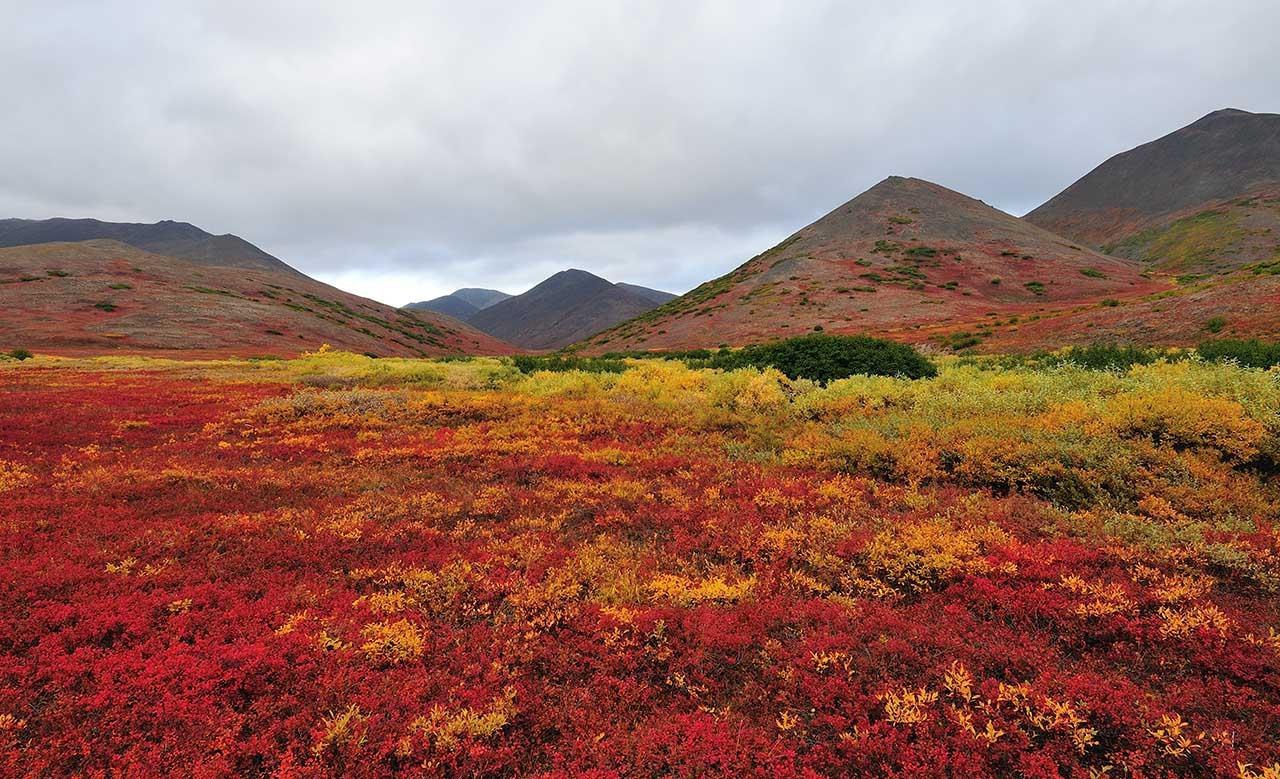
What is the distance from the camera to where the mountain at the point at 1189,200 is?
97.4 metres

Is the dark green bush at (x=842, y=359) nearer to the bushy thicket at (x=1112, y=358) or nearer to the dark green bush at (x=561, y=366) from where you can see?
the bushy thicket at (x=1112, y=358)

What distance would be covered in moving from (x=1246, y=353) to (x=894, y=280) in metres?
70.4

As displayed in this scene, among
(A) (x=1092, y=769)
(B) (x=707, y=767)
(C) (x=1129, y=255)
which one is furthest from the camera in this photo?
(C) (x=1129, y=255)

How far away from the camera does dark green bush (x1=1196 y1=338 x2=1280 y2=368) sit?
14.9 metres

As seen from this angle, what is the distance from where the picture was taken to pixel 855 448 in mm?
10133

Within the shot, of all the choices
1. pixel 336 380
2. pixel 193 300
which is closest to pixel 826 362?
pixel 336 380

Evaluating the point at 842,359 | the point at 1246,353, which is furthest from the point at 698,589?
the point at 1246,353

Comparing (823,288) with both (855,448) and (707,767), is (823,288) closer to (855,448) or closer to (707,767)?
(855,448)

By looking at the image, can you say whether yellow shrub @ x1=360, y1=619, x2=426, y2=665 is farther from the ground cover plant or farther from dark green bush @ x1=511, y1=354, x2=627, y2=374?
dark green bush @ x1=511, y1=354, x2=627, y2=374

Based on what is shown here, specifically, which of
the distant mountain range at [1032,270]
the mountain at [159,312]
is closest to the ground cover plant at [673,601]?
the distant mountain range at [1032,270]

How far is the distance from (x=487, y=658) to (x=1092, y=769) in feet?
15.5

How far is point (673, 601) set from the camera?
18.6 feet

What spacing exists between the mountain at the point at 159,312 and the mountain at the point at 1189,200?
143 m

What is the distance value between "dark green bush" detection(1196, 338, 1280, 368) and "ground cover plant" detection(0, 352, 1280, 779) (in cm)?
636
